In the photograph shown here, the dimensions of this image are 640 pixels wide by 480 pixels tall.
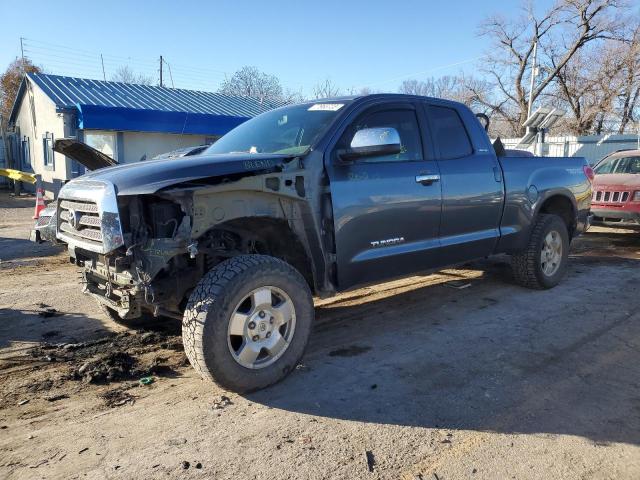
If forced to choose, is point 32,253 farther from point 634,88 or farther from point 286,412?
point 634,88

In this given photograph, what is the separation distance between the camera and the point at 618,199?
31.5 ft

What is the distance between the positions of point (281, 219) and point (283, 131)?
3.39 feet

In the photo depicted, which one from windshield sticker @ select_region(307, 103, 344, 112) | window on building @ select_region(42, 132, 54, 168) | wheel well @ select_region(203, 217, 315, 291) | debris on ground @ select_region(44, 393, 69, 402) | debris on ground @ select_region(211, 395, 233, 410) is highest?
window on building @ select_region(42, 132, 54, 168)

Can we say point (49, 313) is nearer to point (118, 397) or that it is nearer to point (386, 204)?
point (118, 397)

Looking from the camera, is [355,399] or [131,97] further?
[131,97]

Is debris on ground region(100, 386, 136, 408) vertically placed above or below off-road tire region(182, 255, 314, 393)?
below

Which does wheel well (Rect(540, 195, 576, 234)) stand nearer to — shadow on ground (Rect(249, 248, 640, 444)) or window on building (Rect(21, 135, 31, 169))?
shadow on ground (Rect(249, 248, 640, 444))

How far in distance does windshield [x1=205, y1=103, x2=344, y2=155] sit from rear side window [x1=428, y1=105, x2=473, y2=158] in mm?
1109

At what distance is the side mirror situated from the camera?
13.0 ft

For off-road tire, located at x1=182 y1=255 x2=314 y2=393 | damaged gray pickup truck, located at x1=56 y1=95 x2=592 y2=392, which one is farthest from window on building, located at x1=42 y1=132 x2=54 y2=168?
off-road tire, located at x1=182 y1=255 x2=314 y2=393

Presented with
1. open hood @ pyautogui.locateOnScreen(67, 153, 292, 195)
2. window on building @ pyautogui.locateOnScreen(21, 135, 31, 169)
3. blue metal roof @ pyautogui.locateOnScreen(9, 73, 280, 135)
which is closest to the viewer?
open hood @ pyautogui.locateOnScreen(67, 153, 292, 195)

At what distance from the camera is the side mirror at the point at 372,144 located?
396 cm

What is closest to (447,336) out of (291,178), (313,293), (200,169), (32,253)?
(313,293)

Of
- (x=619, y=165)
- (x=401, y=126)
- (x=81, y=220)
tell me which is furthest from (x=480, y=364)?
(x=619, y=165)
